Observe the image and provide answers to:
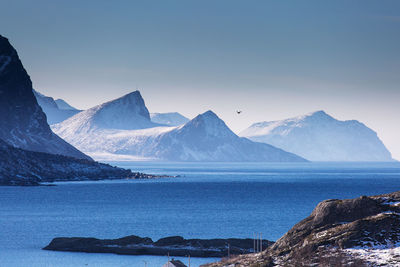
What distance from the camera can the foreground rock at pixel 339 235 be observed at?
2014 inches

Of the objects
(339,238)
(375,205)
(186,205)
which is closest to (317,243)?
(339,238)

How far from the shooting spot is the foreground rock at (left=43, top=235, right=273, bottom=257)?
9681 centimetres

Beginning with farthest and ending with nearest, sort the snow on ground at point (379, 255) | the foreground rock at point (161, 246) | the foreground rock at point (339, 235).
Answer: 1. the foreground rock at point (161, 246)
2. the foreground rock at point (339, 235)
3. the snow on ground at point (379, 255)

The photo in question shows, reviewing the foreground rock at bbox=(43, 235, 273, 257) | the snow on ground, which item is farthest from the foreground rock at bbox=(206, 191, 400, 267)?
the foreground rock at bbox=(43, 235, 273, 257)

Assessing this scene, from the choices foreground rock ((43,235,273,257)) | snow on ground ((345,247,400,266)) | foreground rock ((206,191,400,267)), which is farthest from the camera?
foreground rock ((43,235,273,257))

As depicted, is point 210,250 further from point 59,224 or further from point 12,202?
point 12,202

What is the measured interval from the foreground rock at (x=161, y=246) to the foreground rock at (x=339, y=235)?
1455 inches

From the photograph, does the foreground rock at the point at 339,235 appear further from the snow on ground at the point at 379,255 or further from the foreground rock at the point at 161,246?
the foreground rock at the point at 161,246

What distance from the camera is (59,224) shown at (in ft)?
465

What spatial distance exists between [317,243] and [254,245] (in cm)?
4022

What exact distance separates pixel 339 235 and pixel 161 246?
51626 millimetres

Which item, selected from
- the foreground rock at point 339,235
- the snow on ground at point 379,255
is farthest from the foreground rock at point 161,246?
the snow on ground at point 379,255

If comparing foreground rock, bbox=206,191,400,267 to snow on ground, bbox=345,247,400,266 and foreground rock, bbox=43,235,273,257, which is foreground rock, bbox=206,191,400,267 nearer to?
snow on ground, bbox=345,247,400,266

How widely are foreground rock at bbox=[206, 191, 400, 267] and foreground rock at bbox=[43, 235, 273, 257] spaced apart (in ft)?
121
